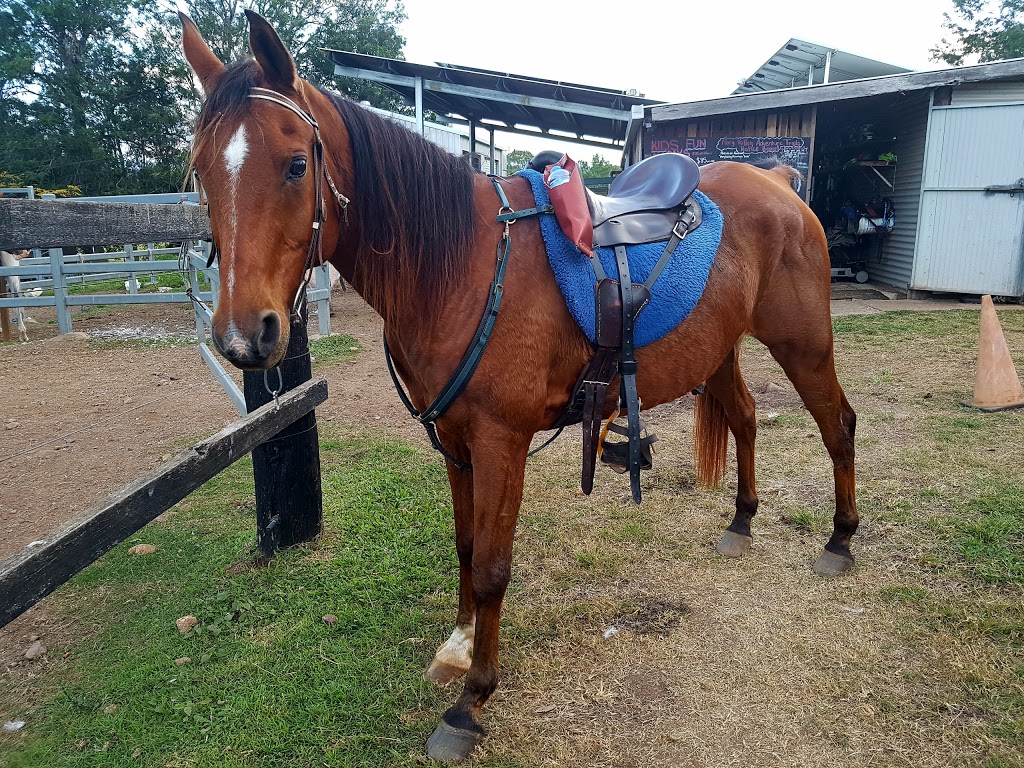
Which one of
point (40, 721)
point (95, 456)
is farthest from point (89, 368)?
point (40, 721)

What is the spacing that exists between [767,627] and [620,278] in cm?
168

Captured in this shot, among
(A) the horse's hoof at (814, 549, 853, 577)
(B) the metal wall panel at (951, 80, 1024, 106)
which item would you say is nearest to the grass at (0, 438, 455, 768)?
(A) the horse's hoof at (814, 549, 853, 577)

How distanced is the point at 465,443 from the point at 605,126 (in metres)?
14.3

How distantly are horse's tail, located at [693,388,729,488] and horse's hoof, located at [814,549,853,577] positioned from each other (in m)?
0.78

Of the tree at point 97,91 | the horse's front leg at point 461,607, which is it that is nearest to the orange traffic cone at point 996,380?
the horse's front leg at point 461,607

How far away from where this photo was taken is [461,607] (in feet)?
8.55

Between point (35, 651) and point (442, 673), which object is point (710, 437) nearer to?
point (442, 673)

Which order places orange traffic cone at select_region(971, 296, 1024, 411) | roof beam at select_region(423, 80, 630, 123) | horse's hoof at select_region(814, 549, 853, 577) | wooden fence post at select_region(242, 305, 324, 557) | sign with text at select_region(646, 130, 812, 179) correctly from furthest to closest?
roof beam at select_region(423, 80, 630, 123)
sign with text at select_region(646, 130, 812, 179)
orange traffic cone at select_region(971, 296, 1024, 411)
wooden fence post at select_region(242, 305, 324, 557)
horse's hoof at select_region(814, 549, 853, 577)

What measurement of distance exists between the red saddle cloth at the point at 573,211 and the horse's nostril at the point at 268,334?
1062 mm

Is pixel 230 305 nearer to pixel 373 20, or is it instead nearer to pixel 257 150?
pixel 257 150

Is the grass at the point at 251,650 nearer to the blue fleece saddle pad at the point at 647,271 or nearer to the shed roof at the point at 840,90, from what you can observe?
the blue fleece saddle pad at the point at 647,271

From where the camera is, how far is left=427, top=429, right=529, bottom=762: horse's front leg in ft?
6.73

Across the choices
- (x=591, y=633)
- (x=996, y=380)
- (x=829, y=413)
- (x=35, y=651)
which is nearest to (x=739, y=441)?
(x=829, y=413)

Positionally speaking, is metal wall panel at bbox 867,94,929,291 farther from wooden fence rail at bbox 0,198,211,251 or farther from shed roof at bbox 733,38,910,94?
wooden fence rail at bbox 0,198,211,251
